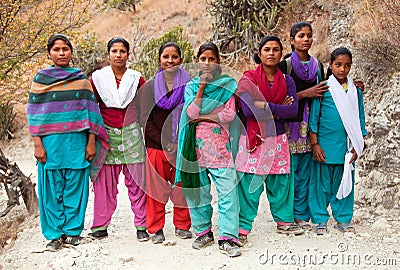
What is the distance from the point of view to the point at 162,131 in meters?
4.10

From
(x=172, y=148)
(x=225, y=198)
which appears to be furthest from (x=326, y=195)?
(x=172, y=148)

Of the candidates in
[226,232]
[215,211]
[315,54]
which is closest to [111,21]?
[315,54]

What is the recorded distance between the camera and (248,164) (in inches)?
156

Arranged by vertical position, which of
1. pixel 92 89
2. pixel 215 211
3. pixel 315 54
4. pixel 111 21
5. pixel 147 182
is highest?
pixel 111 21

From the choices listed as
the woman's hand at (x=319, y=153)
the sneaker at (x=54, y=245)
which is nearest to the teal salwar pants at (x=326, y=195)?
the woman's hand at (x=319, y=153)

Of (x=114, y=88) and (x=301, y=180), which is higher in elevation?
(x=114, y=88)

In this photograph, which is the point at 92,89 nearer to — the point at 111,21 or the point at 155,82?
the point at 155,82

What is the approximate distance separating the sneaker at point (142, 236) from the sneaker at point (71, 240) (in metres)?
0.54

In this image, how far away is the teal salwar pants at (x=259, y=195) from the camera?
13.1 ft

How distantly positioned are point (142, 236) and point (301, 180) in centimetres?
163

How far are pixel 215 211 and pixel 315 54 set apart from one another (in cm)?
410

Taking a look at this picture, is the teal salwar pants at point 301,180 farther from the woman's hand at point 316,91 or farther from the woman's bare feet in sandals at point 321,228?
the woman's hand at point 316,91

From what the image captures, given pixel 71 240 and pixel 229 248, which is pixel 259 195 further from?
pixel 71 240

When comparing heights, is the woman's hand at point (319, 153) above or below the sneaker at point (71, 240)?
above
